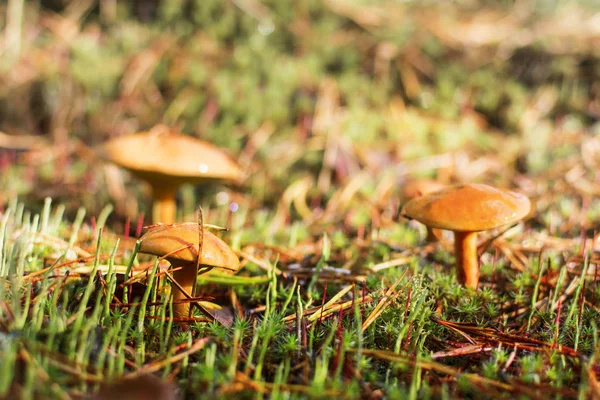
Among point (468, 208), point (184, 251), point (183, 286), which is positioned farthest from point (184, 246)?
point (468, 208)

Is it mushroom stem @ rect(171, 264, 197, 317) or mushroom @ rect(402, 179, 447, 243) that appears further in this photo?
mushroom @ rect(402, 179, 447, 243)

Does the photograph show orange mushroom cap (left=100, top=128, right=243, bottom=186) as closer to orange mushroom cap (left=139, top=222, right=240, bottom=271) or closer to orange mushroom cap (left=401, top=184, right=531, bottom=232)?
orange mushroom cap (left=139, top=222, right=240, bottom=271)

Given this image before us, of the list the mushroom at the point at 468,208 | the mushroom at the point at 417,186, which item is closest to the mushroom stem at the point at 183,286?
the mushroom at the point at 468,208

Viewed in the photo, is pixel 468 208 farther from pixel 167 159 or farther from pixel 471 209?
pixel 167 159

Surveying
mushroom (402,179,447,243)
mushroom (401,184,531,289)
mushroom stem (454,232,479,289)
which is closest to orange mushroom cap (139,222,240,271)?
mushroom (401,184,531,289)

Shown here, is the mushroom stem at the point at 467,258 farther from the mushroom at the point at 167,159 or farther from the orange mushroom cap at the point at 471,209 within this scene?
the mushroom at the point at 167,159

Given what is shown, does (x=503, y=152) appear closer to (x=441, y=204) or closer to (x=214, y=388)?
(x=441, y=204)

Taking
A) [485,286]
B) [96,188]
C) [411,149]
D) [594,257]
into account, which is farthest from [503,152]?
[96,188]
